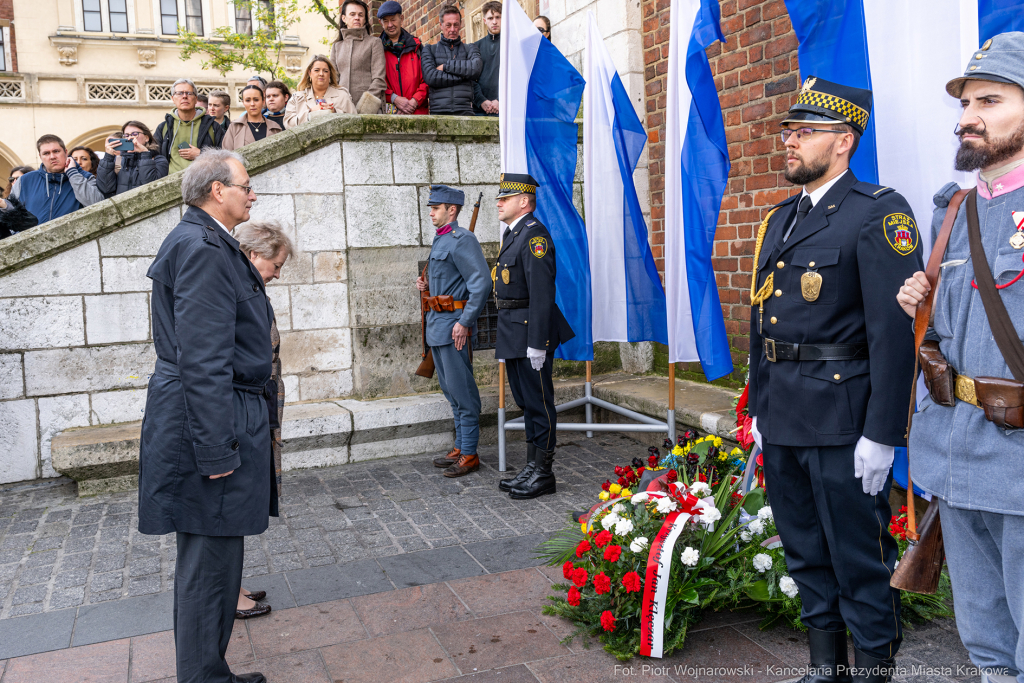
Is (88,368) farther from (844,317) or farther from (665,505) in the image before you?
(844,317)

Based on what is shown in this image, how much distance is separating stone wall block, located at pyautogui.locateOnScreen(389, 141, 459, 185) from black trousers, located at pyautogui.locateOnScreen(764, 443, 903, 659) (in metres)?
4.57

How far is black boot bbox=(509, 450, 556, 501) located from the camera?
17.0ft

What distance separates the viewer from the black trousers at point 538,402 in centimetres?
532

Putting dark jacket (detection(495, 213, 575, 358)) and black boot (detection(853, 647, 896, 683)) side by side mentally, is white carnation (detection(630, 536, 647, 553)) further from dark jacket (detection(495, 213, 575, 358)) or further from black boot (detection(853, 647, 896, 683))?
dark jacket (detection(495, 213, 575, 358))

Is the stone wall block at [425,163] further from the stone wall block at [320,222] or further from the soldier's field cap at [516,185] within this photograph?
the soldier's field cap at [516,185]

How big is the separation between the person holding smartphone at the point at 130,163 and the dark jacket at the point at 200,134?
6cm

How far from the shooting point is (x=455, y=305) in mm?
5859

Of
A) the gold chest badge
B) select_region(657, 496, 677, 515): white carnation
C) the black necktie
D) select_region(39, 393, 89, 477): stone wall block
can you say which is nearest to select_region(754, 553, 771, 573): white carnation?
select_region(657, 496, 677, 515): white carnation

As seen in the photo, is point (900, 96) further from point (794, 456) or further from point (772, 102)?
point (772, 102)

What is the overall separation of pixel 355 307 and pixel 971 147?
5082mm

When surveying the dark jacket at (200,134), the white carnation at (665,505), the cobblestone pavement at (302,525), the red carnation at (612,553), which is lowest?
the cobblestone pavement at (302,525)

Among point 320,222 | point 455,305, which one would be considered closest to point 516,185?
point 455,305

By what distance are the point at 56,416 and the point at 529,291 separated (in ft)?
11.4

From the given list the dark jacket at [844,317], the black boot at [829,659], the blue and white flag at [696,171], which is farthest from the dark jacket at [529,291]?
the black boot at [829,659]
